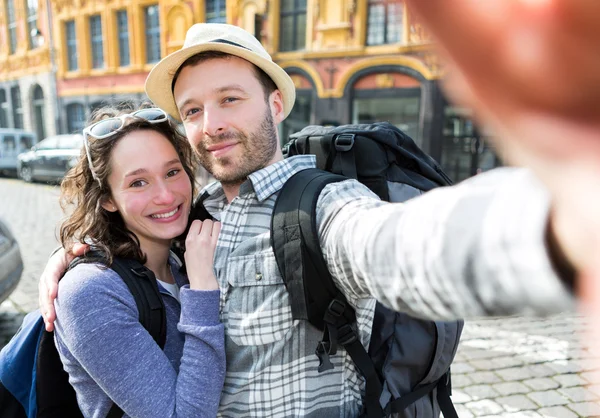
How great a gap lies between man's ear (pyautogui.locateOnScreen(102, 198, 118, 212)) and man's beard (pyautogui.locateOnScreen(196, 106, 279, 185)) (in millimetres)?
458

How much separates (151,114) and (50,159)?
44.9 ft

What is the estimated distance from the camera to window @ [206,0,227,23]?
611 inches

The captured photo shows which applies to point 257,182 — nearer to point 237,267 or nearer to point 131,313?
point 237,267

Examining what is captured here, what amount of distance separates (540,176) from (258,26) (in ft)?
51.2

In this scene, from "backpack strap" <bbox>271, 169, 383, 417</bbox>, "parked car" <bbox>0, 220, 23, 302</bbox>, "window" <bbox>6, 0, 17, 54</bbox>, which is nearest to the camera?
"backpack strap" <bbox>271, 169, 383, 417</bbox>

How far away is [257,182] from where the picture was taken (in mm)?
1481

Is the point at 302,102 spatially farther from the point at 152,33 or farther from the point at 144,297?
the point at 144,297

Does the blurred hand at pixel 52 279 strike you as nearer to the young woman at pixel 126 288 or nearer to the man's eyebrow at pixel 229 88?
the young woman at pixel 126 288

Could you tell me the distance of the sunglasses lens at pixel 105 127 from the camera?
→ 172 centimetres

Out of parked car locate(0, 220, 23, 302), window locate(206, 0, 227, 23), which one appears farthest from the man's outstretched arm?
window locate(206, 0, 227, 23)

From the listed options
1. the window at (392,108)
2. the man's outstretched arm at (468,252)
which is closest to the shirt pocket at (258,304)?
the man's outstretched arm at (468,252)

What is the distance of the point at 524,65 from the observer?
0.87ft

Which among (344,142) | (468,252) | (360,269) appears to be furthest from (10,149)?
→ (468,252)

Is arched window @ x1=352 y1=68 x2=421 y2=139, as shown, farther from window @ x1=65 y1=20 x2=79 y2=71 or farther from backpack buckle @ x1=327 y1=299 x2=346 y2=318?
window @ x1=65 y1=20 x2=79 y2=71
